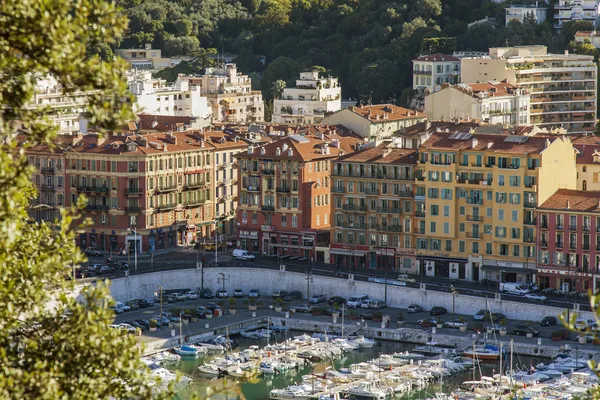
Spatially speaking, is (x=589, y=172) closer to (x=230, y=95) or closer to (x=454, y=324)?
(x=454, y=324)

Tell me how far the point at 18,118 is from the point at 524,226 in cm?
6236

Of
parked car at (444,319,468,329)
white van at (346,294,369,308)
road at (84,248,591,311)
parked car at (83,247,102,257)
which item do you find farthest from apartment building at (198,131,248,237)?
parked car at (444,319,468,329)

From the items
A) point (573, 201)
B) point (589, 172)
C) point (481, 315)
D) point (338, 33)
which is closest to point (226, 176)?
point (589, 172)

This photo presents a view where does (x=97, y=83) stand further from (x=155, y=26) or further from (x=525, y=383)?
(x=155, y=26)

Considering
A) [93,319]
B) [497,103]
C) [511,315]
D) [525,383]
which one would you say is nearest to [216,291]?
[511,315]

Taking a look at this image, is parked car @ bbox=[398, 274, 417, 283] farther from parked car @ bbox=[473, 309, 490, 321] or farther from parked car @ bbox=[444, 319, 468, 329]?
parked car @ bbox=[473, 309, 490, 321]

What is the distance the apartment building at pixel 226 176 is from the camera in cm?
9631

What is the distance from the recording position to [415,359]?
72.0 metres

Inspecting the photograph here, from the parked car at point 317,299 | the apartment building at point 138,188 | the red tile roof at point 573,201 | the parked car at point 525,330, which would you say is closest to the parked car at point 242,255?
the apartment building at point 138,188

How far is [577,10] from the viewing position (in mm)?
140500

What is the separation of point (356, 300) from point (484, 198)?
811 centimetres

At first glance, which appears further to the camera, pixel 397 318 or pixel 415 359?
pixel 397 318

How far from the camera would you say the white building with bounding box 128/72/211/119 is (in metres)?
122

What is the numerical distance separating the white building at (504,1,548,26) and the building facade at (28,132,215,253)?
53.1 meters
